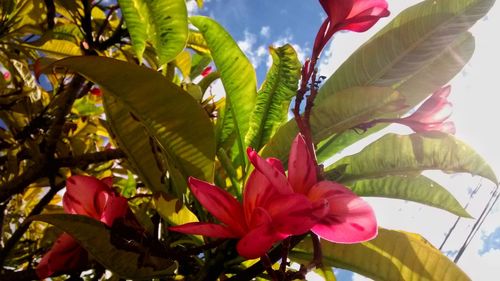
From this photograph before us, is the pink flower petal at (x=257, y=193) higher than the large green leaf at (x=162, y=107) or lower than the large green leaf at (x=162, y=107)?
lower

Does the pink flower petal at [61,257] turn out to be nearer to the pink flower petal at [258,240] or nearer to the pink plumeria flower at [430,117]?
the pink flower petal at [258,240]

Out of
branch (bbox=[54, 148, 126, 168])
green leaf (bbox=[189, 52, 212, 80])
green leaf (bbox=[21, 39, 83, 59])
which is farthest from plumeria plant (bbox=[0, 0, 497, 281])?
green leaf (bbox=[189, 52, 212, 80])

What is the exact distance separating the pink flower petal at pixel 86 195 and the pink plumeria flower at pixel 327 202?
26cm

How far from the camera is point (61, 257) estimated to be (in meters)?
0.61

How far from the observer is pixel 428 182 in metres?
0.78

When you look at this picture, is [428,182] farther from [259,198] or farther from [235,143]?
[259,198]

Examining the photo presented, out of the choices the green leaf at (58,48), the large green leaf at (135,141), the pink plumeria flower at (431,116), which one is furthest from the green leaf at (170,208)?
the green leaf at (58,48)

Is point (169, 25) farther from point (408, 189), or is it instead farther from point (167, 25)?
point (408, 189)

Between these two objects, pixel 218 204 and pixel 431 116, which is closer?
pixel 218 204

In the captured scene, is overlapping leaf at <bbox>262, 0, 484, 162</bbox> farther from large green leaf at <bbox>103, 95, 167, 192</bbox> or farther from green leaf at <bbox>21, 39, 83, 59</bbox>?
green leaf at <bbox>21, 39, 83, 59</bbox>

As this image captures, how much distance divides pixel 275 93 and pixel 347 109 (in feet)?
0.50

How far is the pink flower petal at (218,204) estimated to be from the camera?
0.45 meters

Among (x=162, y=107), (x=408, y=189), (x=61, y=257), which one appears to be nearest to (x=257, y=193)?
(x=162, y=107)

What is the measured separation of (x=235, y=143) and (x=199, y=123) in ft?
0.85
